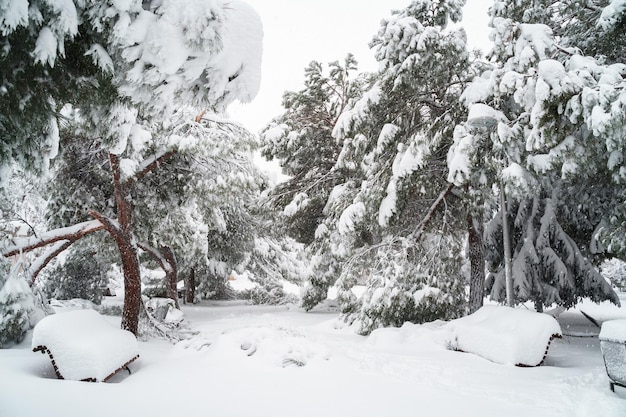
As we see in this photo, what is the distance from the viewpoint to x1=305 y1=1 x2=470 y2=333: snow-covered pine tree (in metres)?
8.39

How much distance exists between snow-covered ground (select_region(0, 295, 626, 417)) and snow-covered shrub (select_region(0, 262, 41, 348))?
0.28m

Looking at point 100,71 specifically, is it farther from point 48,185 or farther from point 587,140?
point 48,185

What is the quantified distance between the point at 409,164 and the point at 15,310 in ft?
28.1

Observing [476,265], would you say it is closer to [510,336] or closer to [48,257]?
[510,336]

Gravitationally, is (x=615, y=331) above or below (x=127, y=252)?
below

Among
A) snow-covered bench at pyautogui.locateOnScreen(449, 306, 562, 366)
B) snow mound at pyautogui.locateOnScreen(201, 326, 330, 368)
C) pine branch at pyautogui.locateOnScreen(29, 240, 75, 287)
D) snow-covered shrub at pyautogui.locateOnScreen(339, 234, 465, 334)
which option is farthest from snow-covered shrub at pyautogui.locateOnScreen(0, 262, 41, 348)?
snow-covered bench at pyautogui.locateOnScreen(449, 306, 562, 366)

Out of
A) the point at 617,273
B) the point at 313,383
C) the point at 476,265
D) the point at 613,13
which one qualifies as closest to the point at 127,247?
the point at 313,383

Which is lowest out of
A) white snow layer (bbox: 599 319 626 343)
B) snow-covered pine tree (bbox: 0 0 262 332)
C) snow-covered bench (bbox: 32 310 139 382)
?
white snow layer (bbox: 599 319 626 343)

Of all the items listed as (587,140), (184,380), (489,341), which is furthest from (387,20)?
(184,380)

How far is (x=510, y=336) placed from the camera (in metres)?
6.73

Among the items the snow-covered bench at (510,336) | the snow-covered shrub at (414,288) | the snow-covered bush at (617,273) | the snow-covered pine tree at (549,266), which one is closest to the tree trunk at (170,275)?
the snow-covered shrub at (414,288)

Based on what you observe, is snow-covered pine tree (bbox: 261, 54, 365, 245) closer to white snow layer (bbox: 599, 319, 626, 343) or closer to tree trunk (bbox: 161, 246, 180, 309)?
tree trunk (bbox: 161, 246, 180, 309)

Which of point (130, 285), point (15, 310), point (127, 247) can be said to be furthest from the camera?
point (130, 285)

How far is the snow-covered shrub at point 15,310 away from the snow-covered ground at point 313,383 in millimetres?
282
